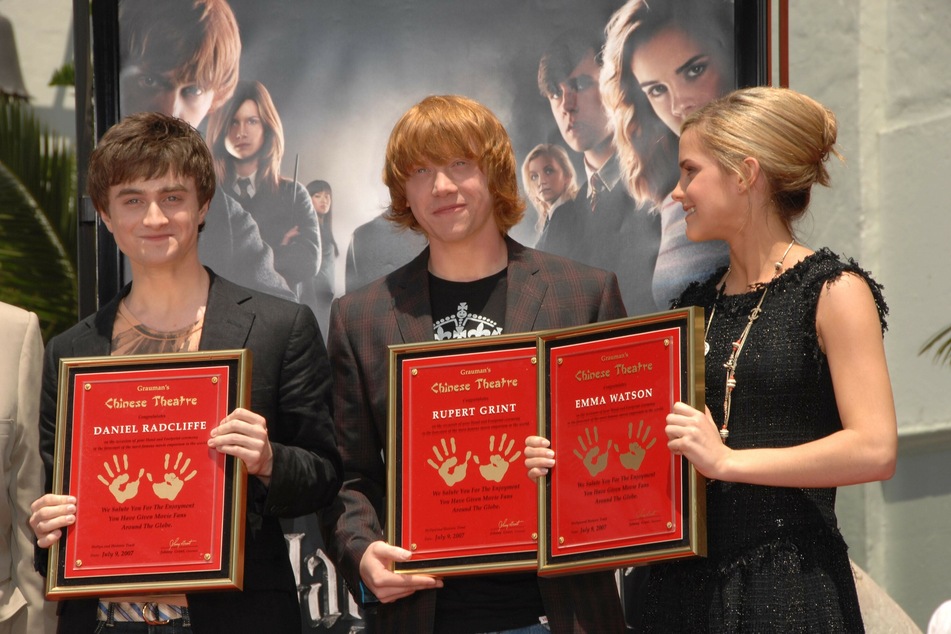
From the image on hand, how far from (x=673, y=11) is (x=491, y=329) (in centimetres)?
171

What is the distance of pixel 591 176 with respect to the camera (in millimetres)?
4367

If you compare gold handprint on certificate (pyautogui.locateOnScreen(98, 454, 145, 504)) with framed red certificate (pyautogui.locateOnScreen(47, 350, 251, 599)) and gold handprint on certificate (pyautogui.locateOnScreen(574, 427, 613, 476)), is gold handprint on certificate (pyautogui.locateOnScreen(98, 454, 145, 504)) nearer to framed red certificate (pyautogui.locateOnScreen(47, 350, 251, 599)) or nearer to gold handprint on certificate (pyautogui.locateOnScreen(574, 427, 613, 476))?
framed red certificate (pyautogui.locateOnScreen(47, 350, 251, 599))

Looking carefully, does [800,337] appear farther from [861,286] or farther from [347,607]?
[347,607]

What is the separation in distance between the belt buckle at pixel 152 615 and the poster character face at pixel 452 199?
1209mm

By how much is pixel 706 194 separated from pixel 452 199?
28.1 inches

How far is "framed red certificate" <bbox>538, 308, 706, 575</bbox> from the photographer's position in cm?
275

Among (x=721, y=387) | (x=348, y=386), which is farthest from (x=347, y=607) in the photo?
(x=721, y=387)

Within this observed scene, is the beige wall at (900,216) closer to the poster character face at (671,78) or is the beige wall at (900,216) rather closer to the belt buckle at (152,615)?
the poster character face at (671,78)

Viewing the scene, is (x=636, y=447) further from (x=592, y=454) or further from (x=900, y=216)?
(x=900, y=216)

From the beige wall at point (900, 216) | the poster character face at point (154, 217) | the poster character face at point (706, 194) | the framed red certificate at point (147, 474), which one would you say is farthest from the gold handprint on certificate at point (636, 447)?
the beige wall at point (900, 216)

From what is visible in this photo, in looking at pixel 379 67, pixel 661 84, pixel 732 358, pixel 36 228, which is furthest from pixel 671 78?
pixel 36 228

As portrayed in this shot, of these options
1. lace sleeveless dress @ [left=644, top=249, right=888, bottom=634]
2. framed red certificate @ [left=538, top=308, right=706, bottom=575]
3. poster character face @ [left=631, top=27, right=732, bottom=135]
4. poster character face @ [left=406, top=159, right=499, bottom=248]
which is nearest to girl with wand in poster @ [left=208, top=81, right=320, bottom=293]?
poster character face @ [left=406, top=159, right=499, bottom=248]

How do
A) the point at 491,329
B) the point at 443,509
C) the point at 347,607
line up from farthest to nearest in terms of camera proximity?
1. the point at 347,607
2. the point at 491,329
3. the point at 443,509

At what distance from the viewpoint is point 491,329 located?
10.7 feet
